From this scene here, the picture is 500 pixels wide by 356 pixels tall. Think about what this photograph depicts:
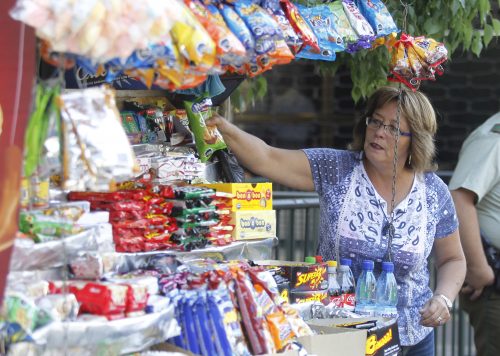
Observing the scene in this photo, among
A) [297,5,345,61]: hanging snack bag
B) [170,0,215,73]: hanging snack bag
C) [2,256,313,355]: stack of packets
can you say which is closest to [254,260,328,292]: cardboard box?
[2,256,313,355]: stack of packets

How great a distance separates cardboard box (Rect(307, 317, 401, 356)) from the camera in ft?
11.1

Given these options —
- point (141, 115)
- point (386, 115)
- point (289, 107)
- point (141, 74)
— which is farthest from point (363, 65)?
point (289, 107)

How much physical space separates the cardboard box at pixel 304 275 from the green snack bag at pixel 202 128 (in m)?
0.49

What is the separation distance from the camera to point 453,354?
22.9 ft

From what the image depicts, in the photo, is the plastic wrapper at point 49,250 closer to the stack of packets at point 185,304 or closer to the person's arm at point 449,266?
the stack of packets at point 185,304

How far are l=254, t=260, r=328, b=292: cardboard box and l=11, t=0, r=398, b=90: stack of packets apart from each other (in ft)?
2.87

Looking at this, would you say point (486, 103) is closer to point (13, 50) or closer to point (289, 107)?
point (289, 107)

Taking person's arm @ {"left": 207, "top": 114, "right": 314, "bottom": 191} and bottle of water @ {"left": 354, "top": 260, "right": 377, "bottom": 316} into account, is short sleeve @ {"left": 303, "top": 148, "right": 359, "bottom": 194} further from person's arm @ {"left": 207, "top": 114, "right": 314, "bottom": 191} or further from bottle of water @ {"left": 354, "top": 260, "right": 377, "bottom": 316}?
bottle of water @ {"left": 354, "top": 260, "right": 377, "bottom": 316}

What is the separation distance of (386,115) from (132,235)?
1.58 meters

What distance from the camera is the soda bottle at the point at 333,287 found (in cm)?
378

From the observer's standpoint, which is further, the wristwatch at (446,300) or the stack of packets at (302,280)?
the wristwatch at (446,300)

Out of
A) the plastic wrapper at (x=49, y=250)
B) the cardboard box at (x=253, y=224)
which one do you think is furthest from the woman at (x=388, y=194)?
the plastic wrapper at (x=49, y=250)

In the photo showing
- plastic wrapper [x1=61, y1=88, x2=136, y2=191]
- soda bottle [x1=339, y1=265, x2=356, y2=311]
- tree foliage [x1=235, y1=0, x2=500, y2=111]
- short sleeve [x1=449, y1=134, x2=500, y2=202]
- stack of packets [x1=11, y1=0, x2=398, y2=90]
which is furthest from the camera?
tree foliage [x1=235, y1=0, x2=500, y2=111]

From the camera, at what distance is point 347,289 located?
385 cm
